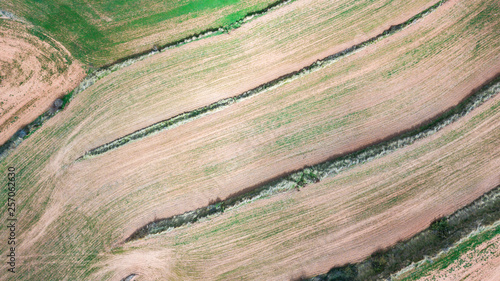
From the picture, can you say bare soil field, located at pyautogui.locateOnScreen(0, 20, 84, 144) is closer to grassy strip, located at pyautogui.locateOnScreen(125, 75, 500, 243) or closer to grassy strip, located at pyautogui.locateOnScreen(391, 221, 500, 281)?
grassy strip, located at pyautogui.locateOnScreen(125, 75, 500, 243)

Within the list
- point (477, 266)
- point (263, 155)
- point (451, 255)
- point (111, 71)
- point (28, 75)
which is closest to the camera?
point (451, 255)

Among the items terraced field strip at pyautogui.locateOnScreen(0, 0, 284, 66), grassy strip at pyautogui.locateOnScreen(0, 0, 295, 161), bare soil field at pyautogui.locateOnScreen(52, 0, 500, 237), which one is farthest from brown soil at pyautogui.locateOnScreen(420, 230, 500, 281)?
terraced field strip at pyautogui.locateOnScreen(0, 0, 284, 66)

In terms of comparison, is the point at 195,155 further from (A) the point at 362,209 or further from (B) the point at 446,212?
(B) the point at 446,212

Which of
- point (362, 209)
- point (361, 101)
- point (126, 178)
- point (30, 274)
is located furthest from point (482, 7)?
point (30, 274)

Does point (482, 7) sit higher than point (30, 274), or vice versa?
point (482, 7)

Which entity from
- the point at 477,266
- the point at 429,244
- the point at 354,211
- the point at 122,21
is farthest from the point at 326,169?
the point at 122,21

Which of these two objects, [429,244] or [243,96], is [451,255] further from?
[243,96]
